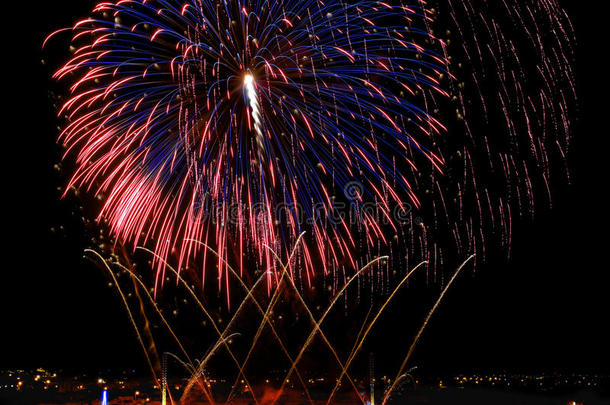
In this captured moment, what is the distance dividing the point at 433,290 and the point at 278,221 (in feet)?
35.9

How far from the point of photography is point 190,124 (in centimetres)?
1452

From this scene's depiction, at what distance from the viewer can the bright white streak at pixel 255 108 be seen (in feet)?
46.4

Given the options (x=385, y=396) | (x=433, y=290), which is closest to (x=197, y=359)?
(x=385, y=396)

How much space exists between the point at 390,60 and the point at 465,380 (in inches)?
508

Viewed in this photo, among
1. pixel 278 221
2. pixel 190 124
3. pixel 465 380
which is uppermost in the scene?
pixel 190 124

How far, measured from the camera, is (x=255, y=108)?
14.5 m

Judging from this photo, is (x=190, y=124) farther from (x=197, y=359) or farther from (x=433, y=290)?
(x=433, y=290)

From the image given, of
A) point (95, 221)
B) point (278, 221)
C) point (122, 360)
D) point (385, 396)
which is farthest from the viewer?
point (122, 360)

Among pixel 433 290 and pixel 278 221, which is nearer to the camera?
pixel 278 221

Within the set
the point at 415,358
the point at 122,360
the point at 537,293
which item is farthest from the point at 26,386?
the point at 537,293

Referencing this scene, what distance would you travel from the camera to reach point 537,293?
24.3 meters

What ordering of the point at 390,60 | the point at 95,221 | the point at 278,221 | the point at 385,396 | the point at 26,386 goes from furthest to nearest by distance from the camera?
1. the point at 26,386
2. the point at 385,396
3. the point at 95,221
4. the point at 278,221
5. the point at 390,60

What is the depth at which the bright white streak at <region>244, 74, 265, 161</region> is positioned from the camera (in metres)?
14.2

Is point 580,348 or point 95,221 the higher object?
point 95,221
